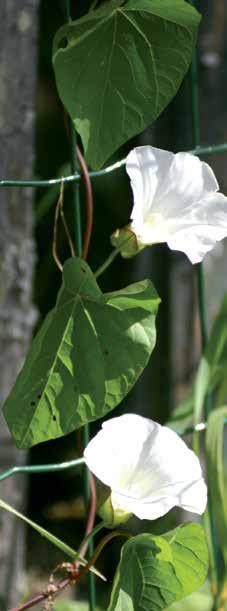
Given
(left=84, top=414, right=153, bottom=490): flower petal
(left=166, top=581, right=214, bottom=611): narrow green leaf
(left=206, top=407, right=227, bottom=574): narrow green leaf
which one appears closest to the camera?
(left=84, top=414, right=153, bottom=490): flower petal

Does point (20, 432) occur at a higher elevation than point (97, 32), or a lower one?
lower

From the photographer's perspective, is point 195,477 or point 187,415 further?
point 187,415

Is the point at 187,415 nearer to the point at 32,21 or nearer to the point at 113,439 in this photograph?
the point at 113,439

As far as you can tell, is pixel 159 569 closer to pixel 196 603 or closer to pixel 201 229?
pixel 201 229

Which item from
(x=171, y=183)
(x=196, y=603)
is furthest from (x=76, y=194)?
(x=196, y=603)

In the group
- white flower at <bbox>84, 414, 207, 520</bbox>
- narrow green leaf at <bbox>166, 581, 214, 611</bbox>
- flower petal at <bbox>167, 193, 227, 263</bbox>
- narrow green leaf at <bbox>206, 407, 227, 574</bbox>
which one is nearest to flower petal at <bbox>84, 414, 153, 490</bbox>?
white flower at <bbox>84, 414, 207, 520</bbox>

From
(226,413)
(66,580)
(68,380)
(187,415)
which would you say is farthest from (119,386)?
(187,415)

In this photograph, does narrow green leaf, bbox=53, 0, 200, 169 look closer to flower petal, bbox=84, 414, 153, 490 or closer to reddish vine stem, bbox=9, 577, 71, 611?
flower petal, bbox=84, 414, 153, 490
